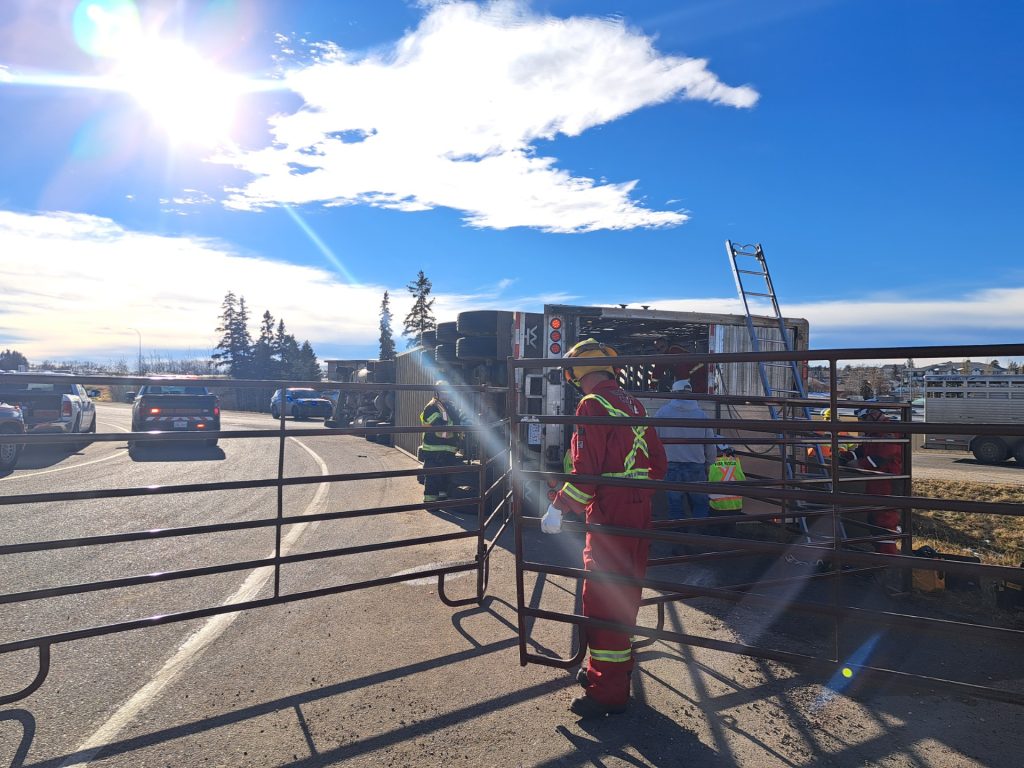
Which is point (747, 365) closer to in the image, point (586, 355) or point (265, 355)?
point (586, 355)

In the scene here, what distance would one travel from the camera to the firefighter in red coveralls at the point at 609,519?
3.54 meters

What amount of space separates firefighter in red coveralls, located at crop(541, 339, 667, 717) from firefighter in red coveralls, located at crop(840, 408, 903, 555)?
11.9ft

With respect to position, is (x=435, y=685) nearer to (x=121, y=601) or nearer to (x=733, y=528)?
(x=121, y=601)

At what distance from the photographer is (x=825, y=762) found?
307 cm

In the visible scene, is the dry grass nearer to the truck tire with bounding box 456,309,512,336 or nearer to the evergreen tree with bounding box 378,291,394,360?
the truck tire with bounding box 456,309,512,336

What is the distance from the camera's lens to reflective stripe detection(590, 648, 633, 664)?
3.52m

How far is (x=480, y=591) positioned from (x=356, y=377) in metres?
19.8

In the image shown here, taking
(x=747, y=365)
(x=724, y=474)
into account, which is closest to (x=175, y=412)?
(x=747, y=365)

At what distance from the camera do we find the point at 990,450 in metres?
18.8

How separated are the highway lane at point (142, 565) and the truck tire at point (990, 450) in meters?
17.1

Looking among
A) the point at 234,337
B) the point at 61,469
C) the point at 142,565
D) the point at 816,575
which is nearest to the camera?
the point at 816,575

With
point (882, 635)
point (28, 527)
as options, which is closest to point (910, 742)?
point (882, 635)

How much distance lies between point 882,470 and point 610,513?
4571mm

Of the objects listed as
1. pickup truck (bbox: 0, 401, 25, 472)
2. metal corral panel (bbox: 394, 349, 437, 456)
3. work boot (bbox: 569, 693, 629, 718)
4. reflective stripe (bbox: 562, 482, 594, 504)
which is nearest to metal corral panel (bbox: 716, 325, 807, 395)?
reflective stripe (bbox: 562, 482, 594, 504)
